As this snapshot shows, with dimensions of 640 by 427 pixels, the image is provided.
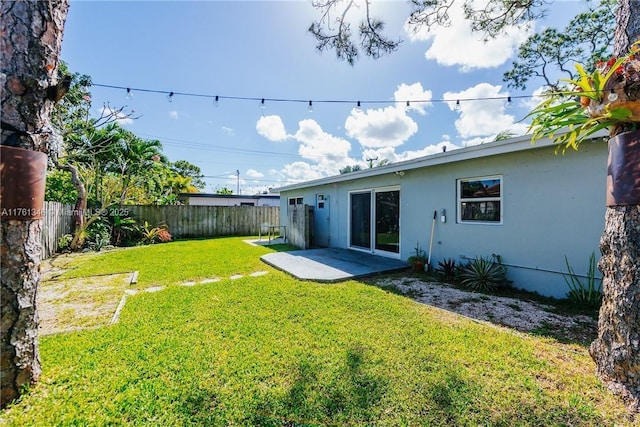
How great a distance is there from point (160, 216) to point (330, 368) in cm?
1258

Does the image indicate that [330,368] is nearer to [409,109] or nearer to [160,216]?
[409,109]

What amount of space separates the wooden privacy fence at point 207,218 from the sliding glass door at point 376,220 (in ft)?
24.7

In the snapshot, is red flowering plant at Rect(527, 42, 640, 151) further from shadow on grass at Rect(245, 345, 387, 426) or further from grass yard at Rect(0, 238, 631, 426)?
shadow on grass at Rect(245, 345, 387, 426)

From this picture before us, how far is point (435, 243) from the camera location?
21.2 ft

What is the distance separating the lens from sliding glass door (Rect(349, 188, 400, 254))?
25.2 feet

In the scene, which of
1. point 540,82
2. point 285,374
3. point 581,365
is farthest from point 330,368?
point 540,82

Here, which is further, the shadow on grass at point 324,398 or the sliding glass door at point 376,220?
the sliding glass door at point 376,220

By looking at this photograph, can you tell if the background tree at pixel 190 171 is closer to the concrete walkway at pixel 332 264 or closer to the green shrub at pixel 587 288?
the concrete walkway at pixel 332 264

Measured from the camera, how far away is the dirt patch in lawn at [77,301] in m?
3.45

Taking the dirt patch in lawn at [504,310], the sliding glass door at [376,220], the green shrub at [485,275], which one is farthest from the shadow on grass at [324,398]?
the sliding glass door at [376,220]

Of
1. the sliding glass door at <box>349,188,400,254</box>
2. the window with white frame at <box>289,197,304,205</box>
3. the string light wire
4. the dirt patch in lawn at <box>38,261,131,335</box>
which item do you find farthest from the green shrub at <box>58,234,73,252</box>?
the sliding glass door at <box>349,188,400,254</box>

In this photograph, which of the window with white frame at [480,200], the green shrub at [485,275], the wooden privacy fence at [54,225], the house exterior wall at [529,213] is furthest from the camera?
the wooden privacy fence at [54,225]

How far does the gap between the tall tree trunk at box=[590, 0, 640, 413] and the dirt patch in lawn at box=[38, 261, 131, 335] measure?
17.3 ft

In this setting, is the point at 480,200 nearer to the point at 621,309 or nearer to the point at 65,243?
the point at 621,309
